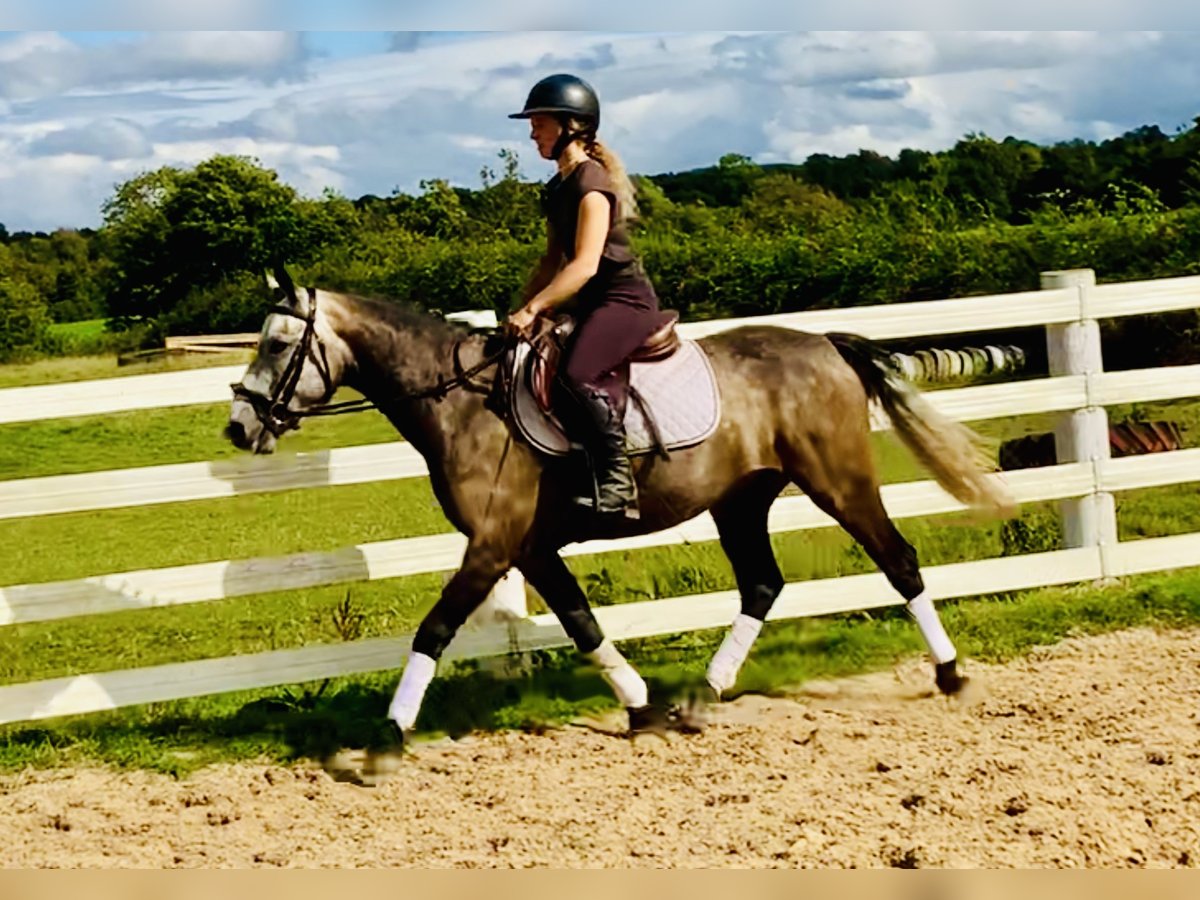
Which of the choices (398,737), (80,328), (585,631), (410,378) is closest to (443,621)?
(398,737)

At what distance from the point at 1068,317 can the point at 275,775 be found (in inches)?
167

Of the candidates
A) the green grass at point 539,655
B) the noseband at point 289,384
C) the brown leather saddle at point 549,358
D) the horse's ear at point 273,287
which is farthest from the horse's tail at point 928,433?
the horse's ear at point 273,287

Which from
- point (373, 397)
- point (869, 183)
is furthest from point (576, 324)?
point (869, 183)

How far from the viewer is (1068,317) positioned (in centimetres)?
708

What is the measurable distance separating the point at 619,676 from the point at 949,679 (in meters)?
1.32

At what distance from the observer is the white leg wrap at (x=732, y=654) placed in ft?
19.3

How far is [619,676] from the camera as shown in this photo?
559cm

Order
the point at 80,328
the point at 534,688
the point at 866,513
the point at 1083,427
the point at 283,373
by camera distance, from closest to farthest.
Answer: the point at 283,373, the point at 866,513, the point at 534,688, the point at 1083,427, the point at 80,328

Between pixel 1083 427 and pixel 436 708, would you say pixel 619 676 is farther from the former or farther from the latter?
pixel 1083 427

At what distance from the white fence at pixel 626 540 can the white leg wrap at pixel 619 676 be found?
2.39ft

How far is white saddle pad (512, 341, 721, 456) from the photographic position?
5344mm

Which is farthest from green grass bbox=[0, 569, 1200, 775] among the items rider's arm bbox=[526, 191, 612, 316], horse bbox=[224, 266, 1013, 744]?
rider's arm bbox=[526, 191, 612, 316]

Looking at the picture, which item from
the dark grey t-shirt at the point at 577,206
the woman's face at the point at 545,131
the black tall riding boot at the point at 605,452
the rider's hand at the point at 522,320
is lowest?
the black tall riding boot at the point at 605,452

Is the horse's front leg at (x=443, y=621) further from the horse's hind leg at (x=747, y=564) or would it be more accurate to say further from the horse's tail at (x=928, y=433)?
the horse's tail at (x=928, y=433)
